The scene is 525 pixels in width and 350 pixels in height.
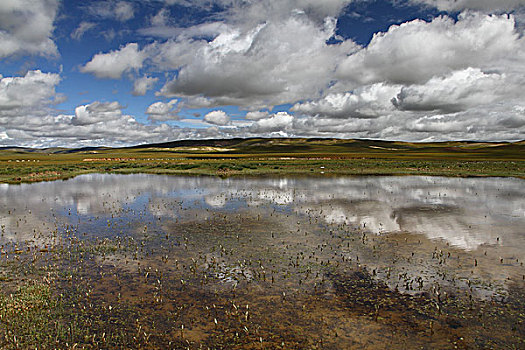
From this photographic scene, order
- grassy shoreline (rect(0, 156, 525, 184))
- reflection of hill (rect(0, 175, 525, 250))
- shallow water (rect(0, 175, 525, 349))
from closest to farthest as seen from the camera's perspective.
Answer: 1. shallow water (rect(0, 175, 525, 349))
2. reflection of hill (rect(0, 175, 525, 250))
3. grassy shoreline (rect(0, 156, 525, 184))

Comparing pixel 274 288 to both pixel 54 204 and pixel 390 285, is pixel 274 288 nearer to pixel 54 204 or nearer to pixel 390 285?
pixel 390 285

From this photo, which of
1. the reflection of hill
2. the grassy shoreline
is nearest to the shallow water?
the reflection of hill

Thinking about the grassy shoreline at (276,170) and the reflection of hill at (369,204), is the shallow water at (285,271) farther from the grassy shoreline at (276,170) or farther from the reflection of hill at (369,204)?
the grassy shoreline at (276,170)

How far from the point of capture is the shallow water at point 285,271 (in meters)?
9.59

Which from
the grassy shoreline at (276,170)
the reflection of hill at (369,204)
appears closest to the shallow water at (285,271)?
the reflection of hill at (369,204)

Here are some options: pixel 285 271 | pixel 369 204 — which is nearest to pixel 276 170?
pixel 369 204

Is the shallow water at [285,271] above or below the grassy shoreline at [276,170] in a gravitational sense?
below

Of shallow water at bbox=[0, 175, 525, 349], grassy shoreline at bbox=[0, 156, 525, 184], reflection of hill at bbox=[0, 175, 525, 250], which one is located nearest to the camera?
shallow water at bbox=[0, 175, 525, 349]

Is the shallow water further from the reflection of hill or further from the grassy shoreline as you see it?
the grassy shoreline

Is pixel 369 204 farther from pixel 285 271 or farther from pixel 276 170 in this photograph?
pixel 276 170

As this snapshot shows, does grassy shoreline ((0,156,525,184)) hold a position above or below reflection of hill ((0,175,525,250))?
above

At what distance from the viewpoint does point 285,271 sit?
548 inches

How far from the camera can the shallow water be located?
959 centimetres

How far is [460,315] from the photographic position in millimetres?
10320
